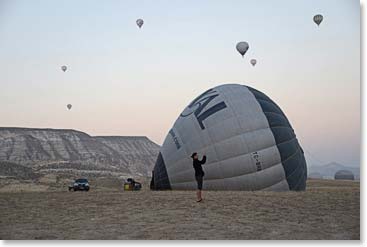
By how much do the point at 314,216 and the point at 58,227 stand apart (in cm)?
572

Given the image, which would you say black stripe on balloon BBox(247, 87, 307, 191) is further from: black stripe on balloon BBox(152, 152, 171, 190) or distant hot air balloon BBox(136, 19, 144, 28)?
distant hot air balloon BBox(136, 19, 144, 28)

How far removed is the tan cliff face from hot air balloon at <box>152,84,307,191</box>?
72646 mm

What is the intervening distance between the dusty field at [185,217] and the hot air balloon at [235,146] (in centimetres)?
291

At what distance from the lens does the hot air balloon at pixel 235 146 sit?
56.3ft

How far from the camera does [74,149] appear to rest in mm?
110875

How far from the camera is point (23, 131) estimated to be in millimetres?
117125

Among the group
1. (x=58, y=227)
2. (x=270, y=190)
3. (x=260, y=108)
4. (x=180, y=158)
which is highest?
(x=260, y=108)

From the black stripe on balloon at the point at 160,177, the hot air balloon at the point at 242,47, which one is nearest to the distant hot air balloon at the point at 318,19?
the hot air balloon at the point at 242,47

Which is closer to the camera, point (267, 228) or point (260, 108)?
point (267, 228)

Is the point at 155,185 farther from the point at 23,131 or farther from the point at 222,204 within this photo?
the point at 23,131

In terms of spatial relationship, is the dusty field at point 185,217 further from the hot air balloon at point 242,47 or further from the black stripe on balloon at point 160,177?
the hot air balloon at point 242,47

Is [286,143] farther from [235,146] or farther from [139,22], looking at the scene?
[139,22]

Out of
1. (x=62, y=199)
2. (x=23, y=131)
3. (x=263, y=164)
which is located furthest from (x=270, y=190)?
(x=23, y=131)

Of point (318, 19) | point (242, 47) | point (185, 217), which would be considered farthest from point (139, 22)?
point (185, 217)
